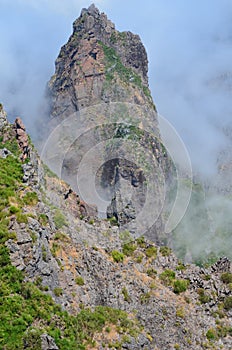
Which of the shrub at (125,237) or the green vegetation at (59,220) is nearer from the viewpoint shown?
the green vegetation at (59,220)

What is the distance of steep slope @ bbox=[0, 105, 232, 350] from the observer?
31.8m

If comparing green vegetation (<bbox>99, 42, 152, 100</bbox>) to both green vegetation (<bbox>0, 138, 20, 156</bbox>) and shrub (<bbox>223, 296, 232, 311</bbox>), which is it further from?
shrub (<bbox>223, 296, 232, 311</bbox>)

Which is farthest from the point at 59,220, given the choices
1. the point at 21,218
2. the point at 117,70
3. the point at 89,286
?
the point at 117,70

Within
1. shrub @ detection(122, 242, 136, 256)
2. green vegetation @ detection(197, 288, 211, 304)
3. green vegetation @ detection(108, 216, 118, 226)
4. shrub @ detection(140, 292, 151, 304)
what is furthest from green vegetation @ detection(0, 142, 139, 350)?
green vegetation @ detection(108, 216, 118, 226)

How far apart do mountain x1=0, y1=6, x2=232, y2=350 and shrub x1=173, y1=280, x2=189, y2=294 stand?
0.09 meters

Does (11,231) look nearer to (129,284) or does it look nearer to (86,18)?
(129,284)

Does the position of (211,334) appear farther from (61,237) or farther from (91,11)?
(91,11)

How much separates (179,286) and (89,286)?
10.2 metres

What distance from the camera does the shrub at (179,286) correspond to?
4548 cm

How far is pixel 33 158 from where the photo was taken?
188 ft

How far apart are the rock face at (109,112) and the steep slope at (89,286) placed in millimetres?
71418

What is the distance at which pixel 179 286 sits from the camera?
45.7 meters

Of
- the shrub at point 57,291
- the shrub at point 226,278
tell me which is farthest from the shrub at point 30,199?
the shrub at point 226,278

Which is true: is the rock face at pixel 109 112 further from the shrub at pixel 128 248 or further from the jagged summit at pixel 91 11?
the shrub at pixel 128 248
